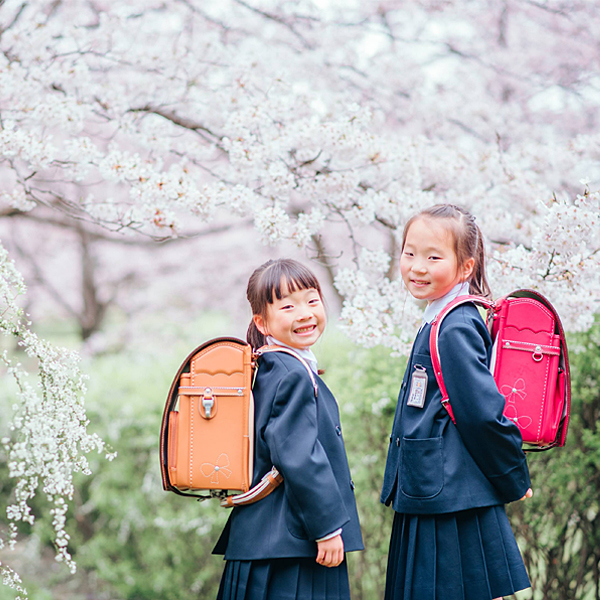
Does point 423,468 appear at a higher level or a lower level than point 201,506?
higher

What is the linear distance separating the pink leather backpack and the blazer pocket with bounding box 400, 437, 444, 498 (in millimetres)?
201

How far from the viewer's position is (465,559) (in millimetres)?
1541

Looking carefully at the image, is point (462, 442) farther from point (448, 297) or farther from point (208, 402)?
point (208, 402)

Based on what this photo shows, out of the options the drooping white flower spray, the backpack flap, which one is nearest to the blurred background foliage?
the backpack flap

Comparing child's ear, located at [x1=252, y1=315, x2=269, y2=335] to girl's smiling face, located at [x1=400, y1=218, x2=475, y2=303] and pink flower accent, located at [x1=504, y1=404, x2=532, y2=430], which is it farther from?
pink flower accent, located at [x1=504, y1=404, x2=532, y2=430]

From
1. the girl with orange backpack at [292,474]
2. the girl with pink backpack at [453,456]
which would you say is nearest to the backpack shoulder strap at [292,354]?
the girl with orange backpack at [292,474]

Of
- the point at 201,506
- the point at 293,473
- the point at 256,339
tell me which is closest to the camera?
the point at 293,473

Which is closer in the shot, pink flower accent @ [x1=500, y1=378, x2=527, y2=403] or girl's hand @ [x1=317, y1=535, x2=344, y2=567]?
girl's hand @ [x1=317, y1=535, x2=344, y2=567]

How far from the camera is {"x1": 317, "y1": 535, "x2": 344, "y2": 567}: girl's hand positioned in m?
1.48

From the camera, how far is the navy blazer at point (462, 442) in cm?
147

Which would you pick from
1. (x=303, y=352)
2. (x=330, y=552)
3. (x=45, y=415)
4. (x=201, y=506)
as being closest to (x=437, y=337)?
(x=303, y=352)

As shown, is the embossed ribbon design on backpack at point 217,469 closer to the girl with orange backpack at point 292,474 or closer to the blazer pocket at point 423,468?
the girl with orange backpack at point 292,474

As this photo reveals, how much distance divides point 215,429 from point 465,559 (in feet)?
2.38

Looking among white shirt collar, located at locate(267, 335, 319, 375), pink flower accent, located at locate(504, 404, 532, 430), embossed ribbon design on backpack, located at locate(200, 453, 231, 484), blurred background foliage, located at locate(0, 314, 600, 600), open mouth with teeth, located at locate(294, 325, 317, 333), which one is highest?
open mouth with teeth, located at locate(294, 325, 317, 333)
